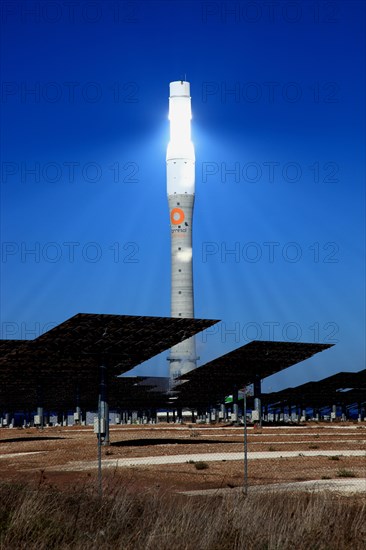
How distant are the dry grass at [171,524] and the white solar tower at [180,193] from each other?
141 meters

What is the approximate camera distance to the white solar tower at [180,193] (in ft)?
514

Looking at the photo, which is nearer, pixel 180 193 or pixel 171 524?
pixel 171 524

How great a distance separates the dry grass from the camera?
12.5 meters

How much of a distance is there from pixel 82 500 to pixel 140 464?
20959mm

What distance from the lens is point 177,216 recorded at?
158 m

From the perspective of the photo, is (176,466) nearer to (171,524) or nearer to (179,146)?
(171,524)

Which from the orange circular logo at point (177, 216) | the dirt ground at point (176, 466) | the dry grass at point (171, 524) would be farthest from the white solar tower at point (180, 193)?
the dry grass at point (171, 524)

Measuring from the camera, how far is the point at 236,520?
1354cm

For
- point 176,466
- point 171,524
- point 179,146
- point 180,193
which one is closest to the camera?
point 171,524

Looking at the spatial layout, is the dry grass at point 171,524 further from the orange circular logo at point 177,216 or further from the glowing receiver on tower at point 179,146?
the glowing receiver on tower at point 179,146

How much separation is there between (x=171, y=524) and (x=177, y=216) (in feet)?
476

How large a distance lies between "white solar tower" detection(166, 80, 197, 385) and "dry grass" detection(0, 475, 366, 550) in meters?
141

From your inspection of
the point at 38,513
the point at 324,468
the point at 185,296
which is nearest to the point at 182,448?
the point at 324,468

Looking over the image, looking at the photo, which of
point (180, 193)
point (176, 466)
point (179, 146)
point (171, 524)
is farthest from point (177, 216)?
point (171, 524)
